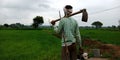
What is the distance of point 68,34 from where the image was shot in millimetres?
6000

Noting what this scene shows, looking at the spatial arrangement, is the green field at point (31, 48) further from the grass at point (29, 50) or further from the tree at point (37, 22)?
the tree at point (37, 22)

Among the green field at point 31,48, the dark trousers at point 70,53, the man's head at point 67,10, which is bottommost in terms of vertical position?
the green field at point 31,48

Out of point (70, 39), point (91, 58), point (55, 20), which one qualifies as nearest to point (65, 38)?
point (70, 39)

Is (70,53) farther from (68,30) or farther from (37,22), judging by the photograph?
(37,22)

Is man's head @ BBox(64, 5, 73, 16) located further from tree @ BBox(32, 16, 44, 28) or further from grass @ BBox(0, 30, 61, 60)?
tree @ BBox(32, 16, 44, 28)

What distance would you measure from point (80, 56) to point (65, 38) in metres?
0.45

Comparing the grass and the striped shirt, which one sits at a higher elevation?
the striped shirt

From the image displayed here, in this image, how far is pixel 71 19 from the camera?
6102 millimetres

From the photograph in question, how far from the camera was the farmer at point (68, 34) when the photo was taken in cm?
600

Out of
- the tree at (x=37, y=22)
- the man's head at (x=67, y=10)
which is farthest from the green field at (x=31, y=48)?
the tree at (x=37, y=22)

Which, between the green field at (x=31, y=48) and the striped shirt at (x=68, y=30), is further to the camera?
the green field at (x=31, y=48)

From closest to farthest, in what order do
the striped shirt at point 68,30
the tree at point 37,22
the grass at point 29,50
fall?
1. the striped shirt at point 68,30
2. the grass at point 29,50
3. the tree at point 37,22

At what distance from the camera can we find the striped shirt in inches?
236

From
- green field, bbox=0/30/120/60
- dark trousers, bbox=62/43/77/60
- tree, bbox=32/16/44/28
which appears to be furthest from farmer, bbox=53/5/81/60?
tree, bbox=32/16/44/28
